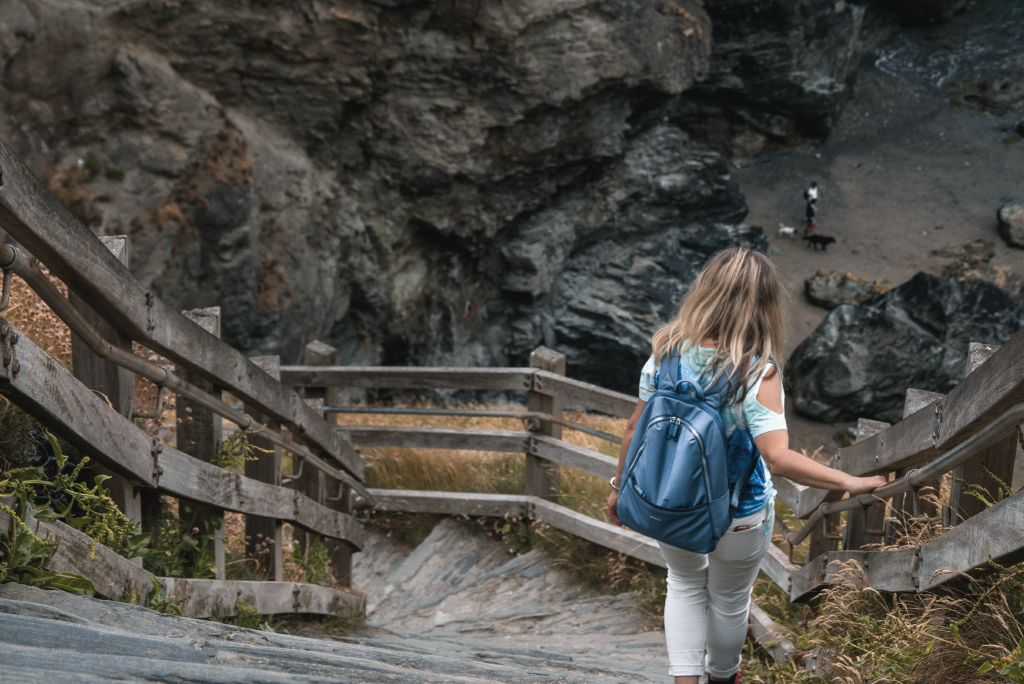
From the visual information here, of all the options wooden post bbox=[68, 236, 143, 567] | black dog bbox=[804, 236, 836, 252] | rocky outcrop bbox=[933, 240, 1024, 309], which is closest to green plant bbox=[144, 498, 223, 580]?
wooden post bbox=[68, 236, 143, 567]

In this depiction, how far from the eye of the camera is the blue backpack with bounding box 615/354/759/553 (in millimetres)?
2396

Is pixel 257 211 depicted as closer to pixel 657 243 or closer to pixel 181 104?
pixel 181 104

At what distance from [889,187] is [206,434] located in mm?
23186

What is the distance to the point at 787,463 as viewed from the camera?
2.37m

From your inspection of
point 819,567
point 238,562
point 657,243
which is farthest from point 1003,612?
point 657,243

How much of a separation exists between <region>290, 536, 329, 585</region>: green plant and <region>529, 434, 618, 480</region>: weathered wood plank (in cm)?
167

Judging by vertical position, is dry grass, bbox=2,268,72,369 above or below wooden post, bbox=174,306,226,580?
above

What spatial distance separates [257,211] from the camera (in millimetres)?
13320

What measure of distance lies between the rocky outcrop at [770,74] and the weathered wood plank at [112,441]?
20.0 meters

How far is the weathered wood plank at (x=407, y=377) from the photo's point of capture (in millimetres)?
5562

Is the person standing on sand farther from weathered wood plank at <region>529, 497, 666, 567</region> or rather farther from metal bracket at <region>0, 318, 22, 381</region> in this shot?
metal bracket at <region>0, 318, 22, 381</region>

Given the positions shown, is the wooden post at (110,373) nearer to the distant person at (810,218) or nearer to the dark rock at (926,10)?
the distant person at (810,218)

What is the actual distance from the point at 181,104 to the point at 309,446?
9.76 metres

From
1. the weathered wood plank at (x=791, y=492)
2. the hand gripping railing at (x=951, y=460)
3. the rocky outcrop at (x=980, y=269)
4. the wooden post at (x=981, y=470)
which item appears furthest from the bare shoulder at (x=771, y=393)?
the rocky outcrop at (x=980, y=269)
